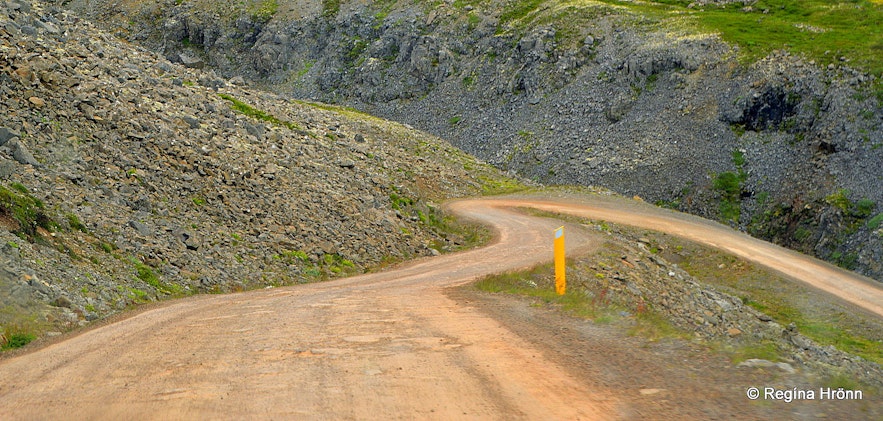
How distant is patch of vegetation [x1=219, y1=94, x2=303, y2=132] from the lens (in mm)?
37469

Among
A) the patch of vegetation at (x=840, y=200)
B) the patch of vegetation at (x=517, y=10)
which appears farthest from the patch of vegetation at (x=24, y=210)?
the patch of vegetation at (x=517, y=10)

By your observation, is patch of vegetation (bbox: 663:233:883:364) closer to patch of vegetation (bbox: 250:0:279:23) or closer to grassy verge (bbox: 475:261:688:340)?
grassy verge (bbox: 475:261:688:340)

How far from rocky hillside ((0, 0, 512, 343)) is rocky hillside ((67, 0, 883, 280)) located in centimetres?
2606

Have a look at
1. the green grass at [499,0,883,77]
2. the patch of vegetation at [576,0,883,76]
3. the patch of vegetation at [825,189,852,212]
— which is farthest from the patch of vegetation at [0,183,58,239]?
the patch of vegetation at [576,0,883,76]

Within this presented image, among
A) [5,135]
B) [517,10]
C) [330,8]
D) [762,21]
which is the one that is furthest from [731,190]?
[330,8]

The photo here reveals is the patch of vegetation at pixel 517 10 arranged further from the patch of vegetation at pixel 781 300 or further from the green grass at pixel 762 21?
the patch of vegetation at pixel 781 300

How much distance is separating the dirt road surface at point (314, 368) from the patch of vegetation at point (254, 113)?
22.8m

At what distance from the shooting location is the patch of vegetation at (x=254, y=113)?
37.5 meters

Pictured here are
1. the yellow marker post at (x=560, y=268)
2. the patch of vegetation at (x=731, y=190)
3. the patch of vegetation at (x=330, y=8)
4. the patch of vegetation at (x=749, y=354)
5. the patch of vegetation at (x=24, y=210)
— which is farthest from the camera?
the patch of vegetation at (x=330, y=8)

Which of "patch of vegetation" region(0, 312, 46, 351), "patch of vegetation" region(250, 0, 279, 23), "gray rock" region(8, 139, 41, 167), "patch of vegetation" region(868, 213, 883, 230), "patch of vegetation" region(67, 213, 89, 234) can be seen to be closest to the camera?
"patch of vegetation" region(0, 312, 46, 351)

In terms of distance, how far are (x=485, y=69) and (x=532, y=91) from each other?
8.39 meters

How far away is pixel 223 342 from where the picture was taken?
1036 cm

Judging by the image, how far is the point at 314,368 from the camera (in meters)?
8.16

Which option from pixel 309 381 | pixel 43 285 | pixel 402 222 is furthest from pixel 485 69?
pixel 309 381
